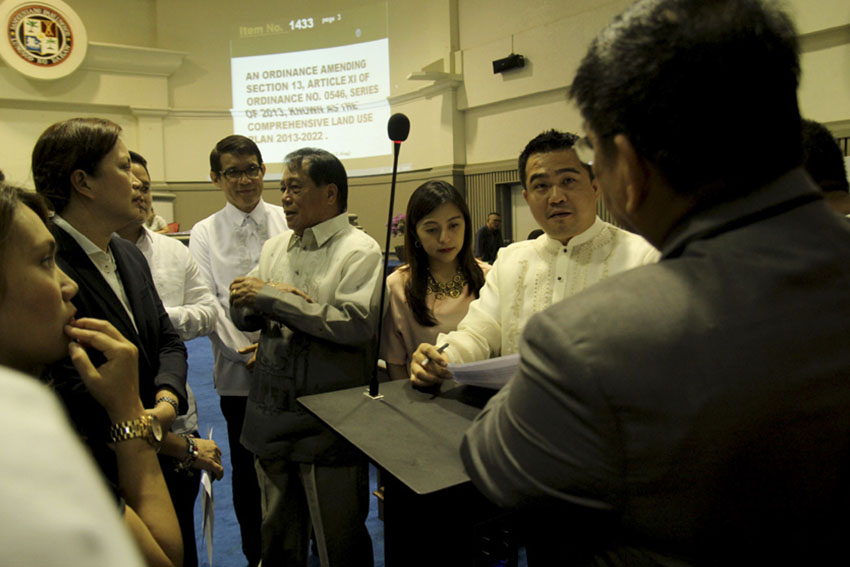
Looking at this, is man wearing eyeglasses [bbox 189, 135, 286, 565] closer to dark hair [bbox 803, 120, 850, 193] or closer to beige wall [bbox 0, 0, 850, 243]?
dark hair [bbox 803, 120, 850, 193]

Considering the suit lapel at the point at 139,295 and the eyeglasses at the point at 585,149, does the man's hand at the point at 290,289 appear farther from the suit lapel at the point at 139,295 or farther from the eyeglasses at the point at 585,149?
the eyeglasses at the point at 585,149

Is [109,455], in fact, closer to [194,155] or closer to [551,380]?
[551,380]

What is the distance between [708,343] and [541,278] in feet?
3.90

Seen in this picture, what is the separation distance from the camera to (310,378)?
1.85m

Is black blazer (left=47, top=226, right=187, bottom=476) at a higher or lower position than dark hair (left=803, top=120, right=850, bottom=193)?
lower

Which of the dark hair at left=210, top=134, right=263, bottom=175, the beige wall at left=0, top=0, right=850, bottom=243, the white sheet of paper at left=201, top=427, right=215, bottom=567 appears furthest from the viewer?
the beige wall at left=0, top=0, right=850, bottom=243

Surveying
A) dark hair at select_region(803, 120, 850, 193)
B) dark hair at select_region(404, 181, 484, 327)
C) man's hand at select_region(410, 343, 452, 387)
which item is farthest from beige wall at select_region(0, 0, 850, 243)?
man's hand at select_region(410, 343, 452, 387)

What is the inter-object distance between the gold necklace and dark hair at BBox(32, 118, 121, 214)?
3.91ft

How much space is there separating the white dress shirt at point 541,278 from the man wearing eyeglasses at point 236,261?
3.68 ft

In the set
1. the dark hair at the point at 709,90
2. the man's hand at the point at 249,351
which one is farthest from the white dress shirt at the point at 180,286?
the dark hair at the point at 709,90

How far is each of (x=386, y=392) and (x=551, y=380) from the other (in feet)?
2.84

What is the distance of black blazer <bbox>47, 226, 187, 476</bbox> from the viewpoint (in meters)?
1.12

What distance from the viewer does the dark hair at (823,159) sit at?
5.69ft

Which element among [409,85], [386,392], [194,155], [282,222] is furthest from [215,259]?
[194,155]
